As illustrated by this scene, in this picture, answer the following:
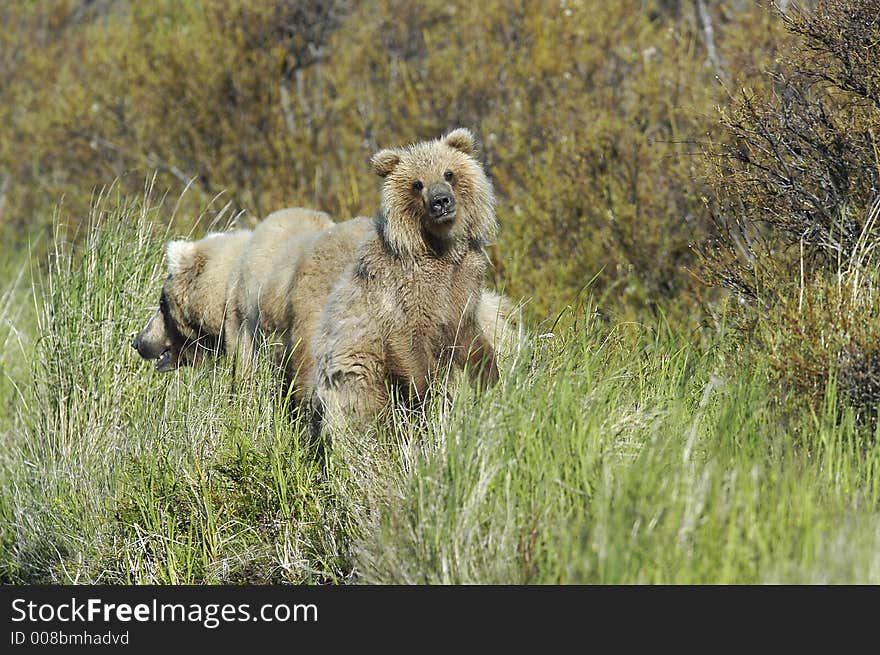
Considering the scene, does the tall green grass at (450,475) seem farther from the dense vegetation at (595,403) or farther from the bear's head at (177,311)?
the bear's head at (177,311)

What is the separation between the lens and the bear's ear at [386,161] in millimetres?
6535

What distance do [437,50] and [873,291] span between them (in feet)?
30.5

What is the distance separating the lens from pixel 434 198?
6.24 m

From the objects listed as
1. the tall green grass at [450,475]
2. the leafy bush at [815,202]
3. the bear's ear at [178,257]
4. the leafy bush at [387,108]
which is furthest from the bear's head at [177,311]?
the leafy bush at [815,202]

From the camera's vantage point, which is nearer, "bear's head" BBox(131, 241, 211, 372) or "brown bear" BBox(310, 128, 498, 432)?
"brown bear" BBox(310, 128, 498, 432)

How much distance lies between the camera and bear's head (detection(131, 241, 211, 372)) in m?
8.48

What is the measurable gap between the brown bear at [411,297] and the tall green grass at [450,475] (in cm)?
25

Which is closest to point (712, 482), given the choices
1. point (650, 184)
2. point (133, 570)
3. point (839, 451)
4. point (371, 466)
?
point (839, 451)

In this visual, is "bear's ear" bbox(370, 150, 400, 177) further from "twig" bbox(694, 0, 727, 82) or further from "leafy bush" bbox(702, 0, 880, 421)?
"twig" bbox(694, 0, 727, 82)

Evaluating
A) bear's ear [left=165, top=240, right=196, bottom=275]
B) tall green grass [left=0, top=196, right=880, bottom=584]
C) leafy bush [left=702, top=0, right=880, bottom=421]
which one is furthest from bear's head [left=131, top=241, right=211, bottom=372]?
leafy bush [left=702, top=0, right=880, bottom=421]

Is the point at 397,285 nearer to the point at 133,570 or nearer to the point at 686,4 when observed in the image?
the point at 133,570

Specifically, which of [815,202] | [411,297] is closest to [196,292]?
[411,297]

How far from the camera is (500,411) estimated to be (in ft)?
18.0

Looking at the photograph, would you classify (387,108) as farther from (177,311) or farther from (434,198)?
(434,198)
